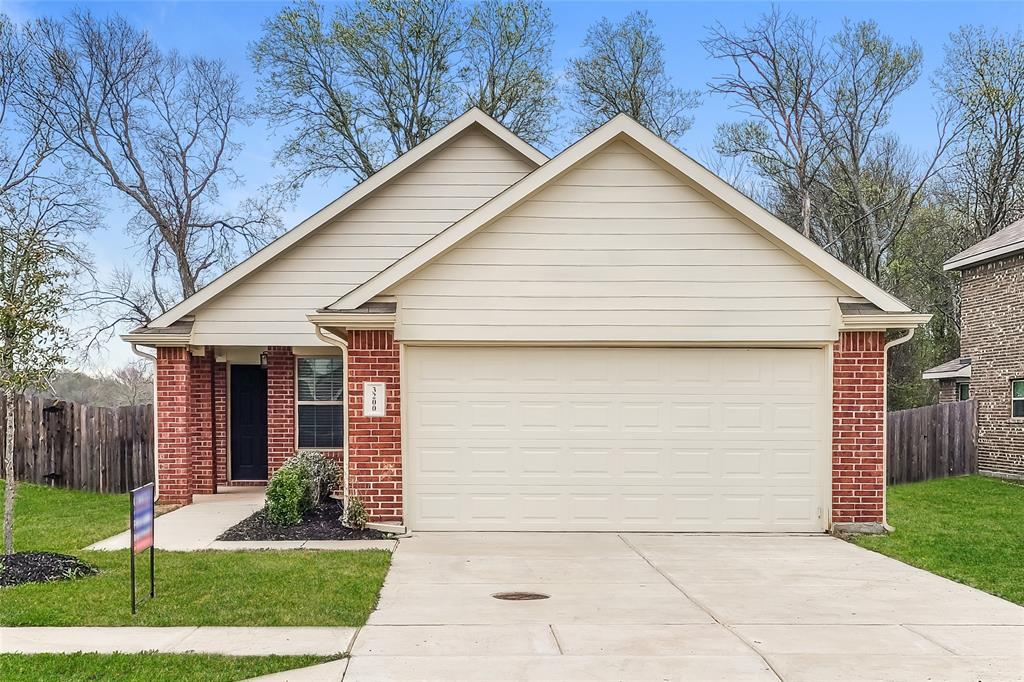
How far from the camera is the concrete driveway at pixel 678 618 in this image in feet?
18.8

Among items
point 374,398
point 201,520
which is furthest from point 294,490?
point 201,520

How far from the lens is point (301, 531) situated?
1048 centimetres

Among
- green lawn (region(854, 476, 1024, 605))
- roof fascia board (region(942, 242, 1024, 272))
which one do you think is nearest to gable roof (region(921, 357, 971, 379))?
roof fascia board (region(942, 242, 1024, 272))

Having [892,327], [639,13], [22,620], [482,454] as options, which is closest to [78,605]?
[22,620]

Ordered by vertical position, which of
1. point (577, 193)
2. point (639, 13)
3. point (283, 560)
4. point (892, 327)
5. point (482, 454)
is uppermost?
point (639, 13)

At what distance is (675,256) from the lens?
35.3ft

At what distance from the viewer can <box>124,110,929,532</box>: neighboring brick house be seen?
34.8 feet

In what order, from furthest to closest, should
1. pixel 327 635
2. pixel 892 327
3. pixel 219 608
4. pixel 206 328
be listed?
pixel 206 328 → pixel 892 327 → pixel 219 608 → pixel 327 635

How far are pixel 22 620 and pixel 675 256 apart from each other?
799 centimetres

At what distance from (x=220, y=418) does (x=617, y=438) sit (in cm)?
775

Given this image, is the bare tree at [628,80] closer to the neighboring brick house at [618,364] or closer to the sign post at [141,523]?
the neighboring brick house at [618,364]

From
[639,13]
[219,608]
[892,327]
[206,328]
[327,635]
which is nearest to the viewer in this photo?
[327,635]

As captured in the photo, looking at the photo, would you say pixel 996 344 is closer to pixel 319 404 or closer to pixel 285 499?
pixel 319 404

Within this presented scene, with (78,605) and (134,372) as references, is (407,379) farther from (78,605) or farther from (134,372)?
(134,372)
